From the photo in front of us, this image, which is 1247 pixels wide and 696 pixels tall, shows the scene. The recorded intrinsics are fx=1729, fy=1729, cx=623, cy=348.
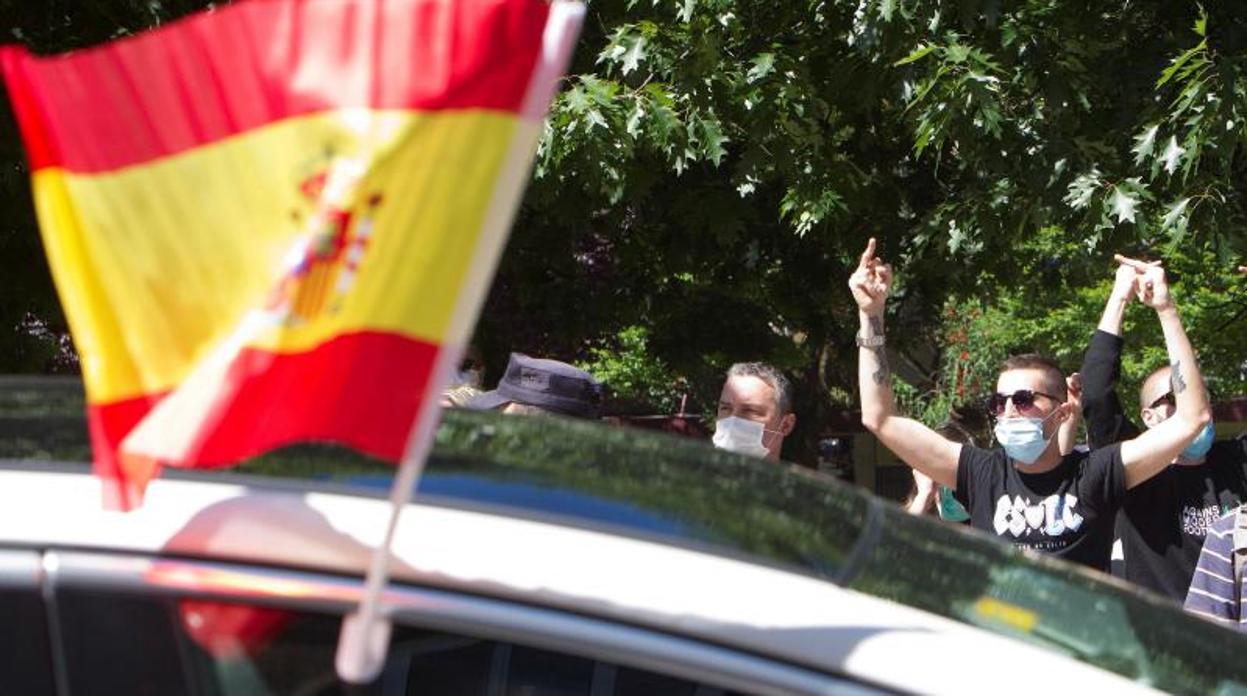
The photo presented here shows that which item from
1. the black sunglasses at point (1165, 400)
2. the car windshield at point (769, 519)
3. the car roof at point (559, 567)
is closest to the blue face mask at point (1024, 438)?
the black sunglasses at point (1165, 400)

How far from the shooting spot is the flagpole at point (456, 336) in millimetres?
1755

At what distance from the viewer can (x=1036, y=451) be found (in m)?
4.98

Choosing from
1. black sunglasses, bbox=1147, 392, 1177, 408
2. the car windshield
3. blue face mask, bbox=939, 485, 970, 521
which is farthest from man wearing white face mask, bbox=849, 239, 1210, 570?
the car windshield

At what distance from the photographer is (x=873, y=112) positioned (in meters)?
9.76

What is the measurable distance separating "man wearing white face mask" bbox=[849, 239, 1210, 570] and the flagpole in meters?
3.14

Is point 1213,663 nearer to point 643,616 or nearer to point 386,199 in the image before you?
point 643,616

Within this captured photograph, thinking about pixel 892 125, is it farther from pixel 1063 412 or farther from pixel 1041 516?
pixel 1041 516

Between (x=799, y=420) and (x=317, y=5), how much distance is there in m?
15.0

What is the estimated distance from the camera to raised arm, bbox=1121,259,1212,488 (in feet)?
15.7

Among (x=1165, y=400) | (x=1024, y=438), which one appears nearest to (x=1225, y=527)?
(x=1024, y=438)

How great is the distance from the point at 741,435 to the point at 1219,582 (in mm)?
1419

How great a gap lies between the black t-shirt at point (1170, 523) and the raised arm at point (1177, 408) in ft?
1.41

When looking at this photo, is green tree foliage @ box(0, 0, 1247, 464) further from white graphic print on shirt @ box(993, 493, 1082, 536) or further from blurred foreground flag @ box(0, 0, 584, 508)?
blurred foreground flag @ box(0, 0, 584, 508)

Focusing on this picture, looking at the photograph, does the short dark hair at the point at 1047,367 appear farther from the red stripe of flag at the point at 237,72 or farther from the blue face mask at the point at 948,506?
the red stripe of flag at the point at 237,72
